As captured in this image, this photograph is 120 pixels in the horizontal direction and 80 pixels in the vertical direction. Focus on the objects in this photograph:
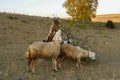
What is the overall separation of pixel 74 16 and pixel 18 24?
1707 cm

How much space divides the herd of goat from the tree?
30160 mm

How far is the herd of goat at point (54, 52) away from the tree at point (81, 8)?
30160 millimetres

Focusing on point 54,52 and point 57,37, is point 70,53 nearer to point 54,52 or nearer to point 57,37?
point 57,37

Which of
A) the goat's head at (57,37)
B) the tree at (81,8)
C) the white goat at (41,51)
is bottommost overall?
the tree at (81,8)

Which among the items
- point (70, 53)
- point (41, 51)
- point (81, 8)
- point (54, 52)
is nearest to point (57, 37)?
point (70, 53)

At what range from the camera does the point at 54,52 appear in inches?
546

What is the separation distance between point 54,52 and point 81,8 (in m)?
32.9

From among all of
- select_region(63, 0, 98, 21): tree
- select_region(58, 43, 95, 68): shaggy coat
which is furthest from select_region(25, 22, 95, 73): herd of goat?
select_region(63, 0, 98, 21): tree

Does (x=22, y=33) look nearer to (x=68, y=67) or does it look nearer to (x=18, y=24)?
(x=18, y=24)

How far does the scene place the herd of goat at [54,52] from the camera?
1324 cm

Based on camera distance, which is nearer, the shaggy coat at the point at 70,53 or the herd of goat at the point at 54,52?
the herd of goat at the point at 54,52

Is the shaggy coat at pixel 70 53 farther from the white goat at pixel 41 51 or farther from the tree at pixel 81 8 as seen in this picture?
the tree at pixel 81 8

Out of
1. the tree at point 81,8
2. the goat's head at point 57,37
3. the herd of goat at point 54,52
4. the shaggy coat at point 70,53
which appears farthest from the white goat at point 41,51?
the tree at point 81,8

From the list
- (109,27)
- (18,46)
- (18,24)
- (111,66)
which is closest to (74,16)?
(109,27)
